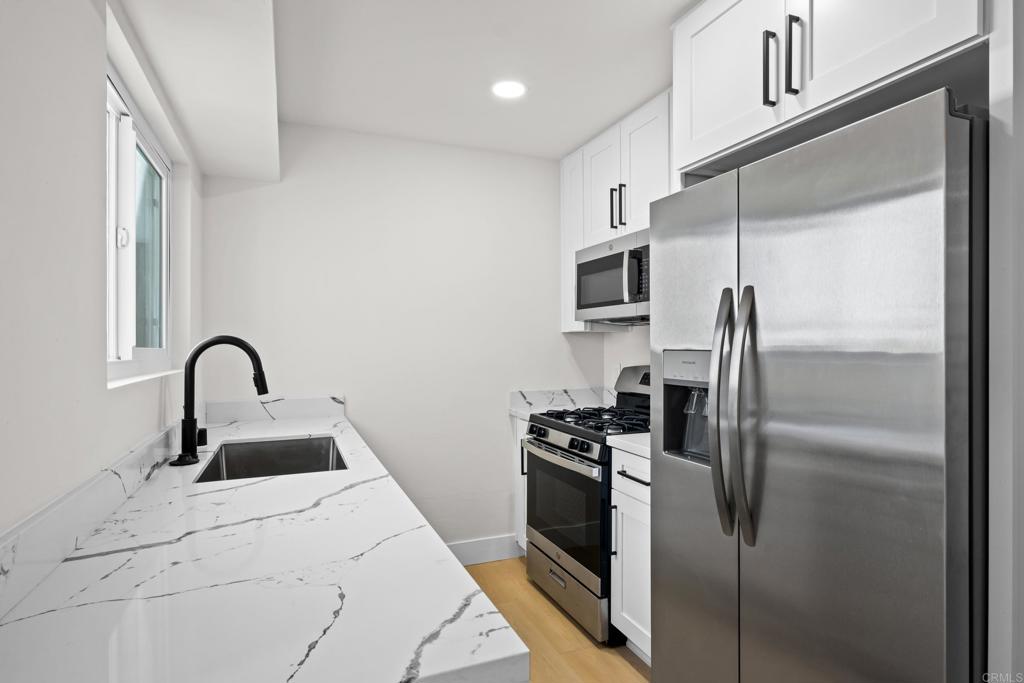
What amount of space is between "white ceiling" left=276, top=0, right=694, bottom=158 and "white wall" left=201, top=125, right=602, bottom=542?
1.00ft

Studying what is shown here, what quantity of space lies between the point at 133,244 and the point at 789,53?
82.6 inches

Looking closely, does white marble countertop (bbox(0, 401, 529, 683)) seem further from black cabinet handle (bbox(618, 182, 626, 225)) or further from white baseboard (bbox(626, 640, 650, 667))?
black cabinet handle (bbox(618, 182, 626, 225))

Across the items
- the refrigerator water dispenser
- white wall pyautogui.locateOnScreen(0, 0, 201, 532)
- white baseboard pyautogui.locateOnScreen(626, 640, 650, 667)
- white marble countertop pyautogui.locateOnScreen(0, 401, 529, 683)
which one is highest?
white wall pyautogui.locateOnScreen(0, 0, 201, 532)

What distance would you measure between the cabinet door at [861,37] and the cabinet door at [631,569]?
4.70 feet

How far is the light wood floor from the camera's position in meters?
2.13

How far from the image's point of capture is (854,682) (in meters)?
1.19

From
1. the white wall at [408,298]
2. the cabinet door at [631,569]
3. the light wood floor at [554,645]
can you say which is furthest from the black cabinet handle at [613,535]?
the white wall at [408,298]

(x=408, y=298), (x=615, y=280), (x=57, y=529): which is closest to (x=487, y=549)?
(x=408, y=298)

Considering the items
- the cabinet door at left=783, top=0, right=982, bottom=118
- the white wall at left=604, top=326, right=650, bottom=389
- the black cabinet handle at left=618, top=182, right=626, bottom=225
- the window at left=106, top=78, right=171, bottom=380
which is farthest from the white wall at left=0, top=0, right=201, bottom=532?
the white wall at left=604, top=326, right=650, bottom=389

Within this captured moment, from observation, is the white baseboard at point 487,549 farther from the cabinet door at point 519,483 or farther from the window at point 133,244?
the window at point 133,244

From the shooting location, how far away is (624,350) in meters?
3.34

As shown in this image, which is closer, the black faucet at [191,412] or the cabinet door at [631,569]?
the black faucet at [191,412]

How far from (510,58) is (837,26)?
1.22 metres

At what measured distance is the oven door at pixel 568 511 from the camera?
7.66 feet
